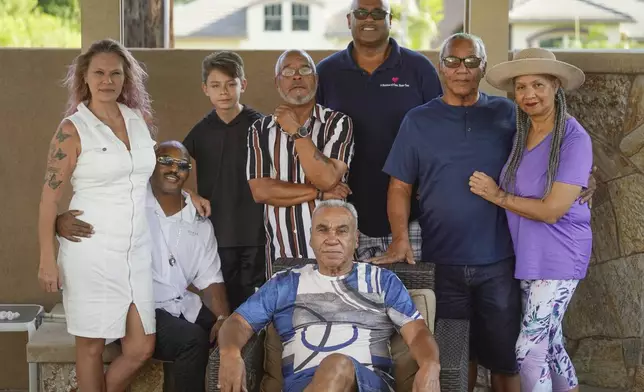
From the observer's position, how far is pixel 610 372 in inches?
203

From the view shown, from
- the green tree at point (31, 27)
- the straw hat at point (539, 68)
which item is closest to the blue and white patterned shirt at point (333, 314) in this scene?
the straw hat at point (539, 68)

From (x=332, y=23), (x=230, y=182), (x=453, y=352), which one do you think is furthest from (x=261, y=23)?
(x=453, y=352)

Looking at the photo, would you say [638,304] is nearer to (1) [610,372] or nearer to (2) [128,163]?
(1) [610,372]

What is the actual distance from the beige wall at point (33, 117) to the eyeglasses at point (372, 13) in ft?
2.89

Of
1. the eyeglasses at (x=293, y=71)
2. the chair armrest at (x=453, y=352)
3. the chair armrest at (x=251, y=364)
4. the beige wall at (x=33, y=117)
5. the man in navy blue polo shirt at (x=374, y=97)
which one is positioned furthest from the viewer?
the beige wall at (x=33, y=117)

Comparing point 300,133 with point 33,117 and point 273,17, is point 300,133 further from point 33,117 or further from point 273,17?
point 273,17

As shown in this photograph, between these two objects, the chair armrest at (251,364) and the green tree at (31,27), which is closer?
the chair armrest at (251,364)

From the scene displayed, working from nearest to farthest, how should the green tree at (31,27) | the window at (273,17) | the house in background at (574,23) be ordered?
1. the green tree at (31,27)
2. the house in background at (574,23)
3. the window at (273,17)

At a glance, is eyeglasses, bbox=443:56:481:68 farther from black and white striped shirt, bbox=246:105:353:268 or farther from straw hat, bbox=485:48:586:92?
black and white striped shirt, bbox=246:105:353:268

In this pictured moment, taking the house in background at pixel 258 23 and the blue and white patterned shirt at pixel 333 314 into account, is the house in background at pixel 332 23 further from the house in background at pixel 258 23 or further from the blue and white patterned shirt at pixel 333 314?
the blue and white patterned shirt at pixel 333 314

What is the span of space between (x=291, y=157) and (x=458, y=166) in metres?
0.71

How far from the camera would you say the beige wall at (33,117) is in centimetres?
520

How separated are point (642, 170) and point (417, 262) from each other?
1.54 meters

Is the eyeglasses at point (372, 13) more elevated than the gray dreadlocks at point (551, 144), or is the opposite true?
the eyeglasses at point (372, 13)
